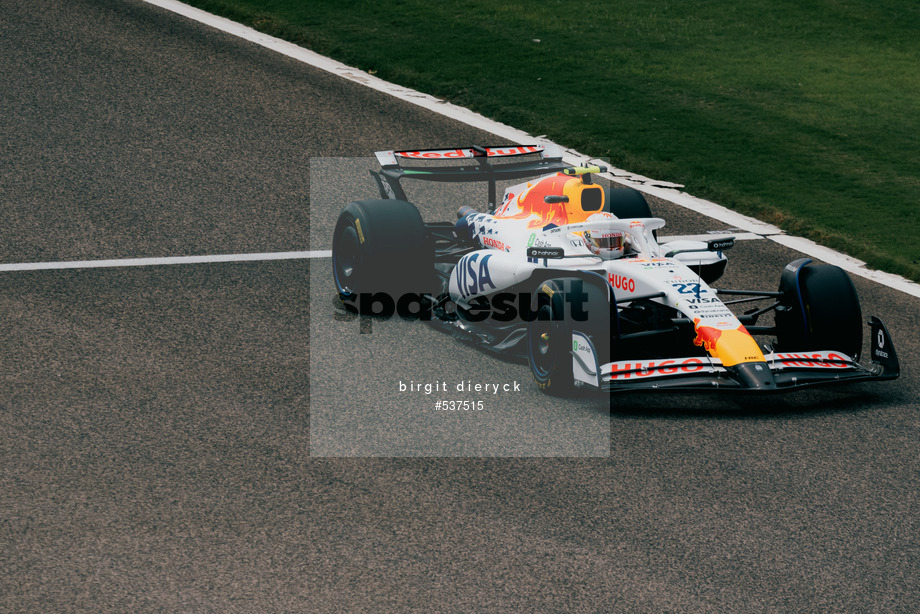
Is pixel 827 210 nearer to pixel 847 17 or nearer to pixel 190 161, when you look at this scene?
pixel 190 161

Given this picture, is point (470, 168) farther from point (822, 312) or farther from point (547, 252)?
point (822, 312)

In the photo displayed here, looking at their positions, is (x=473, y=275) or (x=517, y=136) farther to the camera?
(x=517, y=136)

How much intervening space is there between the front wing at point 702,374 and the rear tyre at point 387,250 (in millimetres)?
2055

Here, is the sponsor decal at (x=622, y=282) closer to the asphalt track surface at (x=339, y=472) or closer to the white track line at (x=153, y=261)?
the asphalt track surface at (x=339, y=472)

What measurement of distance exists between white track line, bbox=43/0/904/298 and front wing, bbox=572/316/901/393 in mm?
3294

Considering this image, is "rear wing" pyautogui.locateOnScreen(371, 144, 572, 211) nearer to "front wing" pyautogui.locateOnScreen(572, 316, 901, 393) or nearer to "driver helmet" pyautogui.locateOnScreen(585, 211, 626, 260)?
"driver helmet" pyautogui.locateOnScreen(585, 211, 626, 260)

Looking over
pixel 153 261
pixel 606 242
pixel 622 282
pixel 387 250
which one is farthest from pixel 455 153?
pixel 153 261

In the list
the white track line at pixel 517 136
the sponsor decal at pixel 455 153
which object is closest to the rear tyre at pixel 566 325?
the sponsor decal at pixel 455 153

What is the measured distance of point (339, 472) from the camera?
718cm

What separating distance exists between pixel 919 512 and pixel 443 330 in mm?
3768

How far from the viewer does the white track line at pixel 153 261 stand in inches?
420

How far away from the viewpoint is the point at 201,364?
342 inches

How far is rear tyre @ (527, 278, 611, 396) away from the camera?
7.93 m

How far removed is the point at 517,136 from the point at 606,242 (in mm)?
5936
